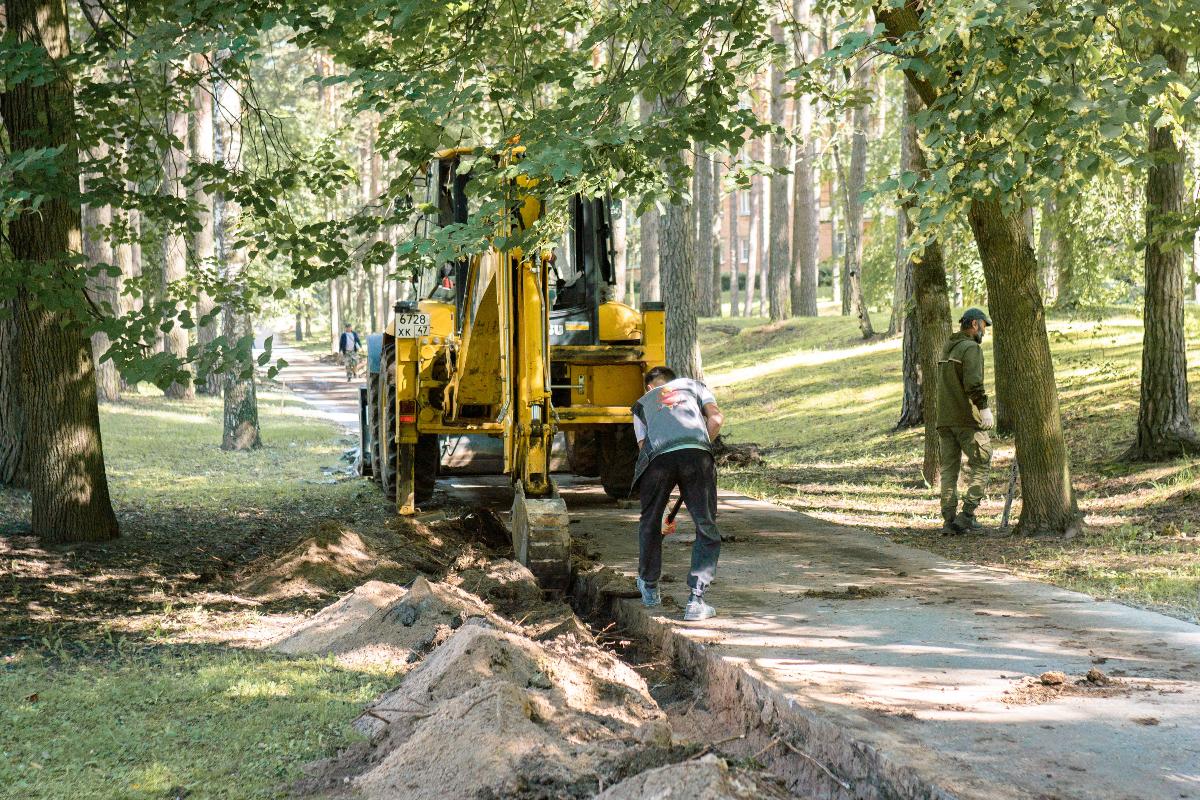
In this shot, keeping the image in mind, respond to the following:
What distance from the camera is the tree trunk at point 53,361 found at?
1005cm

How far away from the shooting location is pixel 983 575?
916 centimetres

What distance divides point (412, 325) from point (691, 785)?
851 cm

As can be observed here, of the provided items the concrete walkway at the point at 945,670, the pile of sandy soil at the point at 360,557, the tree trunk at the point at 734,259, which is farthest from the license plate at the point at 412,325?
the tree trunk at the point at 734,259

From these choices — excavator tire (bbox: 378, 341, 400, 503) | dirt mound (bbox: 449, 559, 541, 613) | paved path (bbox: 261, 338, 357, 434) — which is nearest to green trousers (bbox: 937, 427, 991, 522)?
dirt mound (bbox: 449, 559, 541, 613)

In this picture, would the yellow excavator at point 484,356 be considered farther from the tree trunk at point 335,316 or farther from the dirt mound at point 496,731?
the tree trunk at point 335,316

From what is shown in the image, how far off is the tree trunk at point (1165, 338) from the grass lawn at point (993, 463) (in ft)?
1.59

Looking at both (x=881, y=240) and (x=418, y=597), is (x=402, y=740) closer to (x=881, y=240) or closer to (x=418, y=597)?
(x=418, y=597)

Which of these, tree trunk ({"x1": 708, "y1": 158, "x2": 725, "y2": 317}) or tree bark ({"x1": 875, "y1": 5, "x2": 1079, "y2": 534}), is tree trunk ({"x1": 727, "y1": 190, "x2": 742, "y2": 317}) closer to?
tree trunk ({"x1": 708, "y1": 158, "x2": 725, "y2": 317})

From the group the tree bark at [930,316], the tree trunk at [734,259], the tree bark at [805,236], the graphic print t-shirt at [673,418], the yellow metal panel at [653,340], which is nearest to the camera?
the graphic print t-shirt at [673,418]

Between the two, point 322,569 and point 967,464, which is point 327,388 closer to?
point 967,464

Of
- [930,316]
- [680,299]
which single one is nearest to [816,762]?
[930,316]

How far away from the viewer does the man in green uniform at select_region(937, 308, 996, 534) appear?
11.4 metres

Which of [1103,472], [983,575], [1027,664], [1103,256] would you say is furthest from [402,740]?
[1103,256]

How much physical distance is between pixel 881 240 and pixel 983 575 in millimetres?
28421
